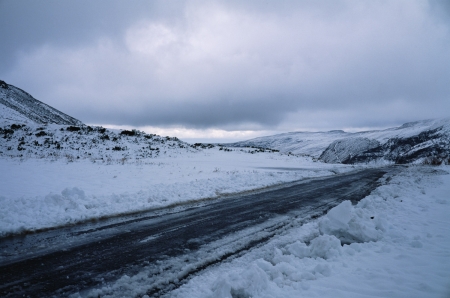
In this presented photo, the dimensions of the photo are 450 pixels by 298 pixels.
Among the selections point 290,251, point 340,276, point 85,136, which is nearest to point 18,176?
point 290,251

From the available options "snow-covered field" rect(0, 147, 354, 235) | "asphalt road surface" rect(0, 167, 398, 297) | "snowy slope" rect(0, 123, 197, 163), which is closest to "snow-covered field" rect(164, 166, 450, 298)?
"asphalt road surface" rect(0, 167, 398, 297)

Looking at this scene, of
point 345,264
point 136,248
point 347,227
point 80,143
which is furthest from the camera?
point 80,143

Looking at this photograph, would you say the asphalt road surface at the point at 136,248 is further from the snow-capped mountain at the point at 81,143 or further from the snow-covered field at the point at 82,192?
the snow-capped mountain at the point at 81,143

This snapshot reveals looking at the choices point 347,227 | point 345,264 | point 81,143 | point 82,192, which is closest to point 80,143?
point 81,143

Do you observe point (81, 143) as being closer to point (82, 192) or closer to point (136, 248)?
point (82, 192)

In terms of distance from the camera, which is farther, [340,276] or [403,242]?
[403,242]

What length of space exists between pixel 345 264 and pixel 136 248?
4.10 metres

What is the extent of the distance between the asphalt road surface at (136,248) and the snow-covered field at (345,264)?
1.69ft

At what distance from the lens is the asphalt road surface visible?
153 inches

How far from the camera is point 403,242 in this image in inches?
224

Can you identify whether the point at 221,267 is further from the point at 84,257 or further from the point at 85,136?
the point at 85,136

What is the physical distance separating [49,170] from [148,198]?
909 centimetres

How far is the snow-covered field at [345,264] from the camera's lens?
3.68 m

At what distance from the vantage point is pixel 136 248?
525 centimetres
